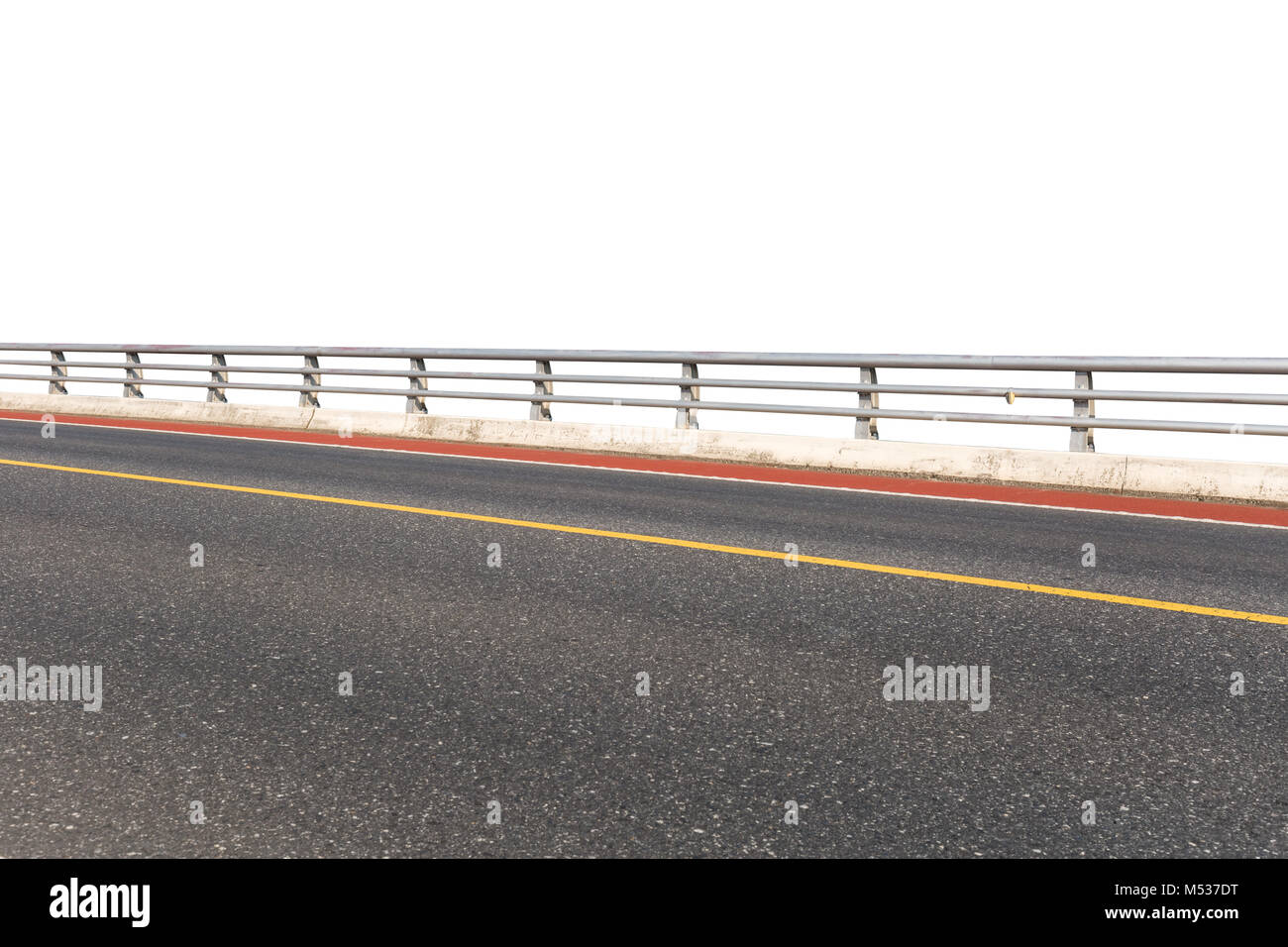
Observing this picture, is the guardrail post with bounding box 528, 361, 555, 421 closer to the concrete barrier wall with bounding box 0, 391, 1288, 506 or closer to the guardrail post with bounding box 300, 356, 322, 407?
the concrete barrier wall with bounding box 0, 391, 1288, 506

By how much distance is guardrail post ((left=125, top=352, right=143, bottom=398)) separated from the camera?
69.2ft

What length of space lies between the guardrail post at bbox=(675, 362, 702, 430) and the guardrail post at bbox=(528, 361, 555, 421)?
2.17 meters

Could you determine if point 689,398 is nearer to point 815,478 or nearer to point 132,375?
point 815,478

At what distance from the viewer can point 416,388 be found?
56.6 ft

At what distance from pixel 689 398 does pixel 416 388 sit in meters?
4.64

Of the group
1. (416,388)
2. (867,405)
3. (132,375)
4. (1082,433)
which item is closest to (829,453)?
(867,405)

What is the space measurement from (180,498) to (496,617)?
546 cm

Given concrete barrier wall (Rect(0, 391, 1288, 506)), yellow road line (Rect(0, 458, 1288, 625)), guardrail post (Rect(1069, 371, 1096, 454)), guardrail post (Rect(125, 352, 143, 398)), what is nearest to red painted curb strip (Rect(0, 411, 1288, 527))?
concrete barrier wall (Rect(0, 391, 1288, 506))

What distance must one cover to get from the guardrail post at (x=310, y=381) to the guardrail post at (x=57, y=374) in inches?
278

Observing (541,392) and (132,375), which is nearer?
(541,392)

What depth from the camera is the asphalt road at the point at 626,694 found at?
3.71m
